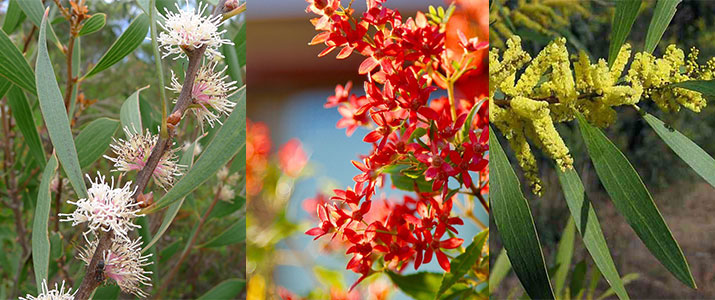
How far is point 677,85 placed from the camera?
43 centimetres

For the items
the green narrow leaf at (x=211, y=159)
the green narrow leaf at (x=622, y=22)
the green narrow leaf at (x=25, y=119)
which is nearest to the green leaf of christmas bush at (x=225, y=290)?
the green narrow leaf at (x=25, y=119)

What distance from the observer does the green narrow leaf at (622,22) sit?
1.43 feet

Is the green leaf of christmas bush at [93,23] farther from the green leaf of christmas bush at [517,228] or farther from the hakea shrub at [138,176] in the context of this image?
the green leaf of christmas bush at [517,228]

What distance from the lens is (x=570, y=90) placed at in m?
0.43

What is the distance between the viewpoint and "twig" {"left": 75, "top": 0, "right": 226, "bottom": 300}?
35cm

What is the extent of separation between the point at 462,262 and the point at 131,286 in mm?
271

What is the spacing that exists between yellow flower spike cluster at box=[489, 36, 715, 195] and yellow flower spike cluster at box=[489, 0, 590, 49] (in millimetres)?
119

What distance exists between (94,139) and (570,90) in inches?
15.6

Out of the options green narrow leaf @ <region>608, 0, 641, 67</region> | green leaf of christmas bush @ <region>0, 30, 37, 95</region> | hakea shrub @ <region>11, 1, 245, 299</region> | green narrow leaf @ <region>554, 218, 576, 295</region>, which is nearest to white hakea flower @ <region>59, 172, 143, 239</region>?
hakea shrub @ <region>11, 1, 245, 299</region>

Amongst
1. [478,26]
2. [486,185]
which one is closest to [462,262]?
[486,185]

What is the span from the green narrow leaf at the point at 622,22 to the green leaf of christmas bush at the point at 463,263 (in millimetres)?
181

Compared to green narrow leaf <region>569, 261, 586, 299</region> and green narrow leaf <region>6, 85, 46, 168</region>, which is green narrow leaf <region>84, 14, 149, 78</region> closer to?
green narrow leaf <region>6, 85, 46, 168</region>

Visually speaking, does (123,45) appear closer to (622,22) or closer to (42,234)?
(42,234)

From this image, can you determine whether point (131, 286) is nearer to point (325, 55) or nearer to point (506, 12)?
point (325, 55)
